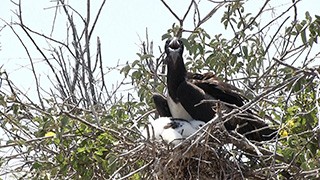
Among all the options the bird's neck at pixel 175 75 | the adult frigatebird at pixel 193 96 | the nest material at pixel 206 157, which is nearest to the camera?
the nest material at pixel 206 157

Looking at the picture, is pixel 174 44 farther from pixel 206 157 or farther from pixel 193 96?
pixel 206 157

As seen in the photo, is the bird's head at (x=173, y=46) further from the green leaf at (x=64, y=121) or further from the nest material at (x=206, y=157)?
the green leaf at (x=64, y=121)

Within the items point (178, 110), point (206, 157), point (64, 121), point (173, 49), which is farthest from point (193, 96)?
point (64, 121)

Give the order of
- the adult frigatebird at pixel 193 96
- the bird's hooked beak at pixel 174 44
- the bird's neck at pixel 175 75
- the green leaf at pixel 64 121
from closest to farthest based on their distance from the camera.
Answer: the green leaf at pixel 64 121 < the adult frigatebird at pixel 193 96 < the bird's hooked beak at pixel 174 44 < the bird's neck at pixel 175 75

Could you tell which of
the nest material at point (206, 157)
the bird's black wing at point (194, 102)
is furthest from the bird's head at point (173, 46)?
the nest material at point (206, 157)

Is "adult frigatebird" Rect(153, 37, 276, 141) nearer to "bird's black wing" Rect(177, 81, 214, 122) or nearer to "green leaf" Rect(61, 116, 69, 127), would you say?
"bird's black wing" Rect(177, 81, 214, 122)

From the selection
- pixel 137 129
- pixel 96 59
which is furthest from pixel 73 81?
pixel 137 129

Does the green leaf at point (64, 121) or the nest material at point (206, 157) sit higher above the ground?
the green leaf at point (64, 121)

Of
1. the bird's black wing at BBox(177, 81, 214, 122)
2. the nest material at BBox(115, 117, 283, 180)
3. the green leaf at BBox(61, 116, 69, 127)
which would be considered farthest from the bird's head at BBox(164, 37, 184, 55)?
the green leaf at BBox(61, 116, 69, 127)

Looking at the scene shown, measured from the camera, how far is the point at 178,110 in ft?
20.0

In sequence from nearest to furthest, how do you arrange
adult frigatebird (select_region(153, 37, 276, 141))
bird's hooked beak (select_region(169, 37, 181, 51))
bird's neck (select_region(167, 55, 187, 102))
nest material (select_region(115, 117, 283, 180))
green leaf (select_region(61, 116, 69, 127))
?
green leaf (select_region(61, 116, 69, 127)) < nest material (select_region(115, 117, 283, 180)) < adult frigatebird (select_region(153, 37, 276, 141)) < bird's hooked beak (select_region(169, 37, 181, 51)) < bird's neck (select_region(167, 55, 187, 102))

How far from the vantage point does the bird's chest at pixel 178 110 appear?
6090 mm

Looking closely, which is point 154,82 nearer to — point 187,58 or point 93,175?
point 187,58

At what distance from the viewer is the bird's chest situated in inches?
240
